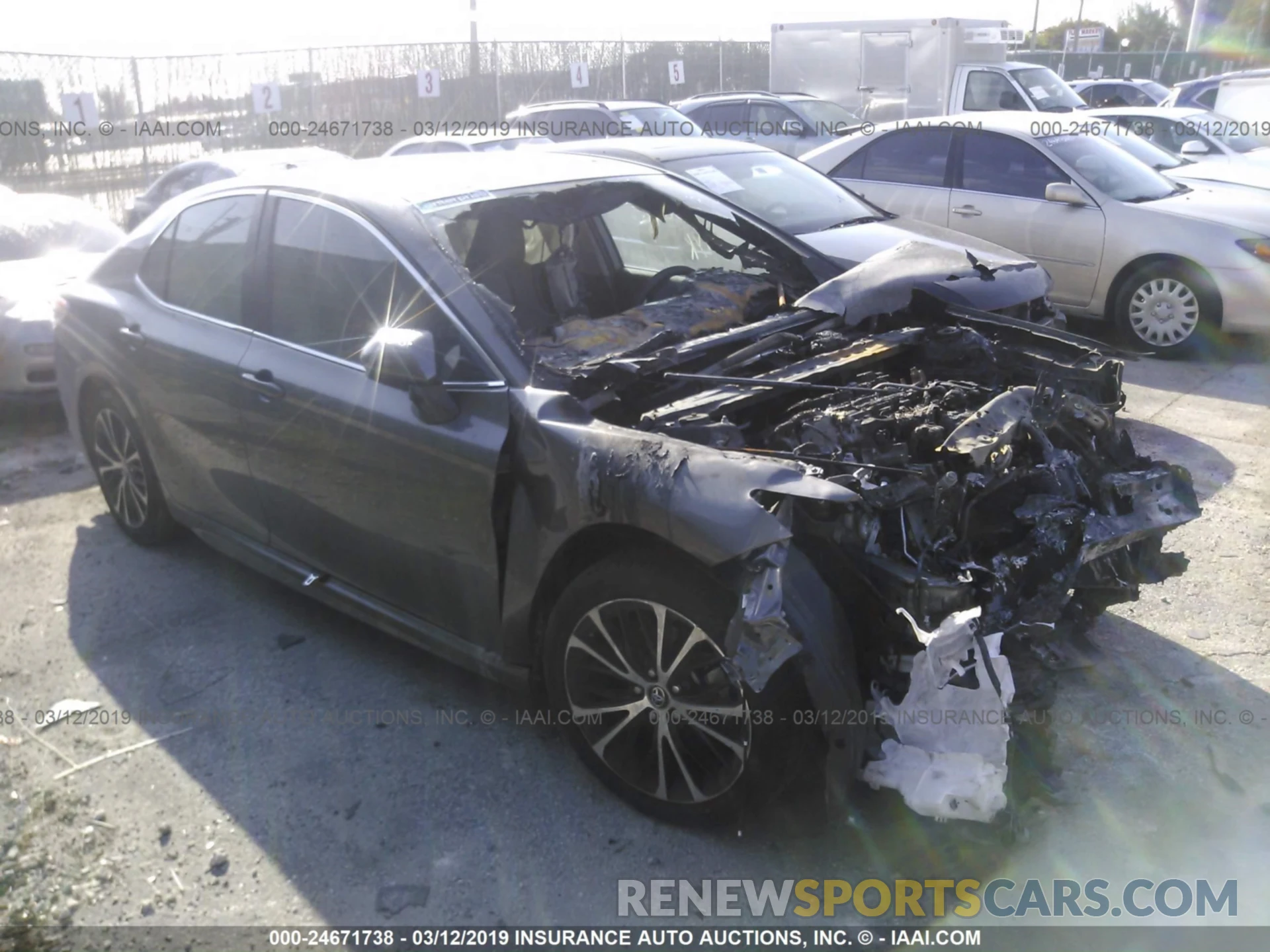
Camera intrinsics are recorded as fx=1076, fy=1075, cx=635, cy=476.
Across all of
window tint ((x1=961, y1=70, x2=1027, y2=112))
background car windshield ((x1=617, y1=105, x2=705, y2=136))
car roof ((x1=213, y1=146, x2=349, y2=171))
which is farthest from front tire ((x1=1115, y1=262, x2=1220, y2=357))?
window tint ((x1=961, y1=70, x2=1027, y2=112))

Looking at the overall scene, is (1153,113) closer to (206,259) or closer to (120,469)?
(206,259)

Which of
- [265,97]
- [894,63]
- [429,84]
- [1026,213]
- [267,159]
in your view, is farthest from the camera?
[429,84]

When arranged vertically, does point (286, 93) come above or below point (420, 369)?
above

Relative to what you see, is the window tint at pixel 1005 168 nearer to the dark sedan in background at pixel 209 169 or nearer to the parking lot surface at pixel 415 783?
the parking lot surface at pixel 415 783

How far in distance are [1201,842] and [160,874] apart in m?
3.03

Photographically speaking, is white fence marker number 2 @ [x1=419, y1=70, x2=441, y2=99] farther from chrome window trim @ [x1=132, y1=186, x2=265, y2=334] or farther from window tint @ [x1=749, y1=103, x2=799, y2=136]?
chrome window trim @ [x1=132, y1=186, x2=265, y2=334]

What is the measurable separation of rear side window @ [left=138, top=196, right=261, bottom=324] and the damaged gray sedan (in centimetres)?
2

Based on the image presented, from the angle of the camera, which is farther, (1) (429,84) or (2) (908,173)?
(1) (429,84)

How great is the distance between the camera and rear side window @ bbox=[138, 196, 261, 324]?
169 inches

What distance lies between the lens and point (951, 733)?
291cm

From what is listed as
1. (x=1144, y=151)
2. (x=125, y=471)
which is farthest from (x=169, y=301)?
(x=1144, y=151)

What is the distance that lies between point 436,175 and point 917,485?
7.36 ft

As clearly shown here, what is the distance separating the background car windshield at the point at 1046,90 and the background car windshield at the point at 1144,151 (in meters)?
5.63

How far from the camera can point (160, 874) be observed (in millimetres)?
3174
